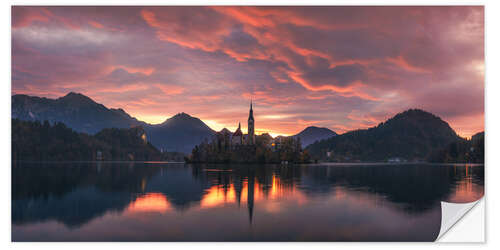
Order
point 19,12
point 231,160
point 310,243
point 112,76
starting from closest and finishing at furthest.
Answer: point 310,243
point 19,12
point 112,76
point 231,160

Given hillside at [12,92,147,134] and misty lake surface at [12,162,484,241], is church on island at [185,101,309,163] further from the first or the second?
misty lake surface at [12,162,484,241]

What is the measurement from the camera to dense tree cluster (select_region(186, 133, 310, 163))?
474ft

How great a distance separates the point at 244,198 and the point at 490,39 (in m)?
15.3

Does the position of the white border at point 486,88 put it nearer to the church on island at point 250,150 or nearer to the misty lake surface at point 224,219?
the misty lake surface at point 224,219

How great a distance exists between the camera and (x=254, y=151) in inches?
5763

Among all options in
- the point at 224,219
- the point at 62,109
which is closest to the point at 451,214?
the point at 224,219

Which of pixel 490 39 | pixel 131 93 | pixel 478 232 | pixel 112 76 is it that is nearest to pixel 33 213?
pixel 112 76

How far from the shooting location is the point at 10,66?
15.0m

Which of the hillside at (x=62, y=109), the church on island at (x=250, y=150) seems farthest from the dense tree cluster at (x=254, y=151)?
the hillside at (x=62, y=109)

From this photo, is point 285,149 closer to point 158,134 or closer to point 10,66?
point 158,134

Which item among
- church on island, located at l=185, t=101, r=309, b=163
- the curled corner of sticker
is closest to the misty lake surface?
the curled corner of sticker

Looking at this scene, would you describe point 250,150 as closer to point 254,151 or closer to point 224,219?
point 254,151

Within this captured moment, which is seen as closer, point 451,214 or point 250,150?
point 451,214

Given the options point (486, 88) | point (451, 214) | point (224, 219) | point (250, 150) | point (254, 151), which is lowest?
point (254, 151)
